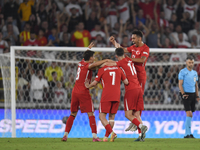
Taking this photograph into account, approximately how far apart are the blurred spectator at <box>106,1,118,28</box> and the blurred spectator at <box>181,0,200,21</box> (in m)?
2.60

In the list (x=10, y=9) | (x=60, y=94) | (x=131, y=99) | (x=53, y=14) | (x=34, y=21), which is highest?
(x=10, y=9)

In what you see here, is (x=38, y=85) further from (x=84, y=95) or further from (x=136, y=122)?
(x=136, y=122)

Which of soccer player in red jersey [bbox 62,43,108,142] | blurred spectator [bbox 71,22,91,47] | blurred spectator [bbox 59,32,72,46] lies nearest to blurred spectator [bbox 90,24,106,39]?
blurred spectator [bbox 71,22,91,47]

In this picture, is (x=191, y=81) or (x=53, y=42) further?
(x=53, y=42)

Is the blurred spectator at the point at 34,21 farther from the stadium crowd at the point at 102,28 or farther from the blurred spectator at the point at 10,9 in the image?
the blurred spectator at the point at 10,9

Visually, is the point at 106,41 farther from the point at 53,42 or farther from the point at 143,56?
the point at 143,56

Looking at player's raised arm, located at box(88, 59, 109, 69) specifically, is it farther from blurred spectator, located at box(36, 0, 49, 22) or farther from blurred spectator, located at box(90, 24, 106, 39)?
blurred spectator, located at box(36, 0, 49, 22)

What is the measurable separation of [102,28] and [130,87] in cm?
618

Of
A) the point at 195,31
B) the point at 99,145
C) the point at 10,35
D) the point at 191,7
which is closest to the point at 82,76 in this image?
the point at 99,145

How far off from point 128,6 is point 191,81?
219 inches

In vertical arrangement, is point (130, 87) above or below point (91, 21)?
below

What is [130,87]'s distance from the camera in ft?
19.5

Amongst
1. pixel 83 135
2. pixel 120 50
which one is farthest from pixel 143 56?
pixel 83 135

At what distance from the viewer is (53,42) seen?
440 inches
